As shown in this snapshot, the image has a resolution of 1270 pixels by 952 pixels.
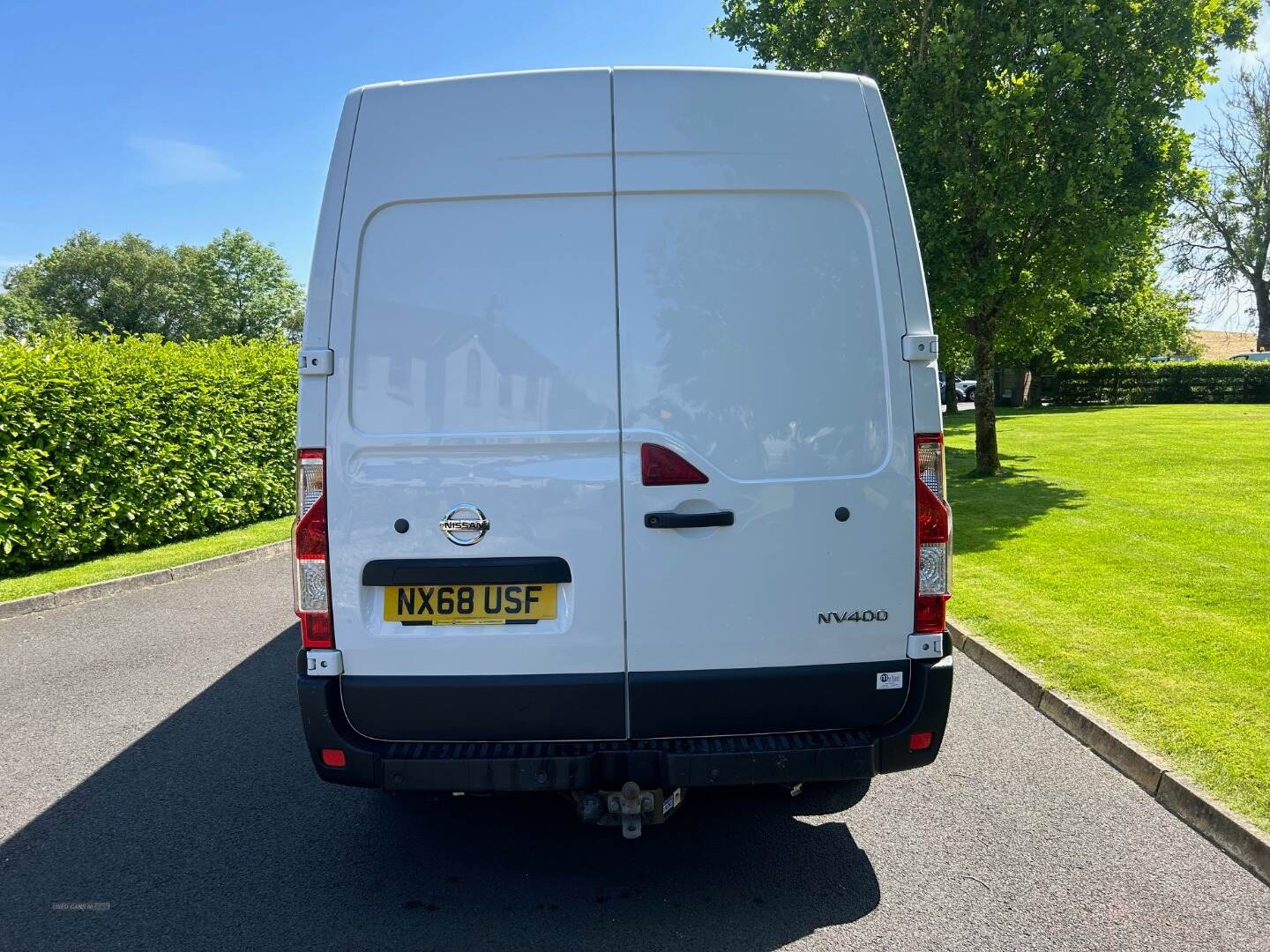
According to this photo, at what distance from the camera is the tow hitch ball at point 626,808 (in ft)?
10.3

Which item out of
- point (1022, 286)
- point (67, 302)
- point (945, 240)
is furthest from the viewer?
point (67, 302)

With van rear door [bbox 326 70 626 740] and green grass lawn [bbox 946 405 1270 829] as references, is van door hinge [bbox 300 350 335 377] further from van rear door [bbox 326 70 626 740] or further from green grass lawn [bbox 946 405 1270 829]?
green grass lawn [bbox 946 405 1270 829]

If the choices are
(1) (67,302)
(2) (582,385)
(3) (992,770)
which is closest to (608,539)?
(2) (582,385)

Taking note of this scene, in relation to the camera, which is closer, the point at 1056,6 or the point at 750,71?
the point at 750,71

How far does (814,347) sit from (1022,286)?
45.6 ft

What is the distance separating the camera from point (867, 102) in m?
3.20

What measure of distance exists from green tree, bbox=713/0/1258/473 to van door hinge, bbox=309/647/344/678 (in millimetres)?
12880

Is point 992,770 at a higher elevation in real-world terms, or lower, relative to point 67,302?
lower

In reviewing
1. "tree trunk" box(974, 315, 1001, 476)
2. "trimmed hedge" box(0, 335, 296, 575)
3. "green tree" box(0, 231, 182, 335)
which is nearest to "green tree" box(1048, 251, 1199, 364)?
"tree trunk" box(974, 315, 1001, 476)

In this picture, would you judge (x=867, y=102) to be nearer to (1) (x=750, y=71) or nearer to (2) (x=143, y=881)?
(1) (x=750, y=71)

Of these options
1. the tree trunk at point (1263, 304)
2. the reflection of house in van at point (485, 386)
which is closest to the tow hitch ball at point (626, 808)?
the reflection of house in van at point (485, 386)

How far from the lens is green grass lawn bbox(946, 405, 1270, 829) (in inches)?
186

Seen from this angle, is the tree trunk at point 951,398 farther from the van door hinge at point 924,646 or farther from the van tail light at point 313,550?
the van tail light at point 313,550

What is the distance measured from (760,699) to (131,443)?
380 inches
